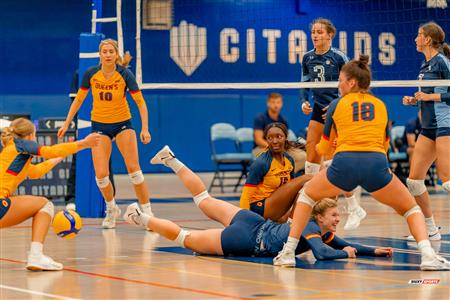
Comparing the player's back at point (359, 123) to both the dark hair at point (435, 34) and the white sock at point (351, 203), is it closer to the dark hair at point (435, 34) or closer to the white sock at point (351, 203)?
the dark hair at point (435, 34)

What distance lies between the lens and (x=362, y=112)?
770 centimetres

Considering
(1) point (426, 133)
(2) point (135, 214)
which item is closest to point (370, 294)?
(2) point (135, 214)

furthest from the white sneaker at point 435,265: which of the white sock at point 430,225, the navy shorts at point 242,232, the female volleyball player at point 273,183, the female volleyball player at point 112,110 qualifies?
the female volleyball player at point 112,110

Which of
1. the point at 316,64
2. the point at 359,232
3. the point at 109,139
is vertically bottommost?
the point at 359,232

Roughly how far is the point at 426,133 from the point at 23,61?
14.6 metres

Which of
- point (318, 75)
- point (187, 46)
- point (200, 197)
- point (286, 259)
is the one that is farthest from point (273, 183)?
point (187, 46)

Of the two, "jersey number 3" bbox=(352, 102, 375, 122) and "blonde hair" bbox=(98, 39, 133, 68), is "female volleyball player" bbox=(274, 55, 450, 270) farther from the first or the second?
"blonde hair" bbox=(98, 39, 133, 68)

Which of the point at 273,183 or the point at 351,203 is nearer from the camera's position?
the point at 273,183

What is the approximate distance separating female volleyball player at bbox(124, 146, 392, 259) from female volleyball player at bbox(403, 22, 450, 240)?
5.08 ft

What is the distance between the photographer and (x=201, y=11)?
955 inches

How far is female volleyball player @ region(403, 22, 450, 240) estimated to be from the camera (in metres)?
9.72

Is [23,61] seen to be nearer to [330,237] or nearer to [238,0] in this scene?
[238,0]

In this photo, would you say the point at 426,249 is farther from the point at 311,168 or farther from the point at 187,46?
the point at 187,46

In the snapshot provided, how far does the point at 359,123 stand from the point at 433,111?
2.39 metres
